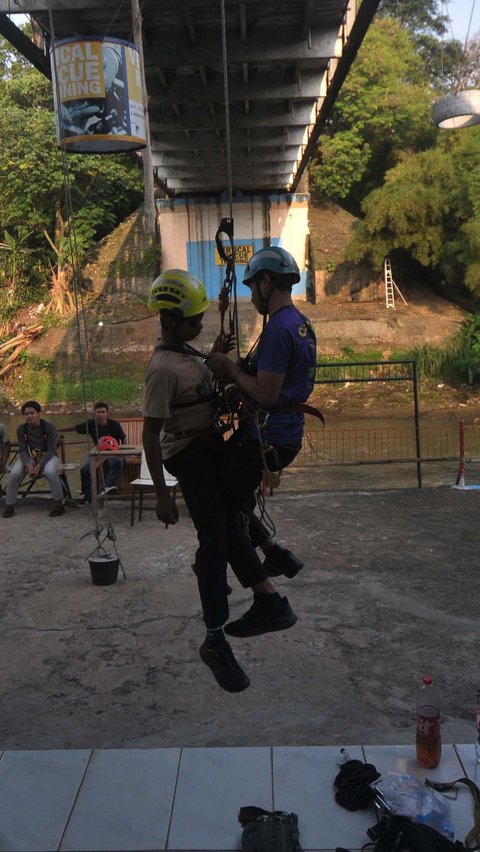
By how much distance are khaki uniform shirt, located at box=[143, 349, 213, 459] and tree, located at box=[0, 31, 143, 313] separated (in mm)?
23218

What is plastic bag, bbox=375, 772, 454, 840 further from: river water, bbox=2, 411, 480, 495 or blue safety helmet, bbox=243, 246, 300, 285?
river water, bbox=2, 411, 480, 495

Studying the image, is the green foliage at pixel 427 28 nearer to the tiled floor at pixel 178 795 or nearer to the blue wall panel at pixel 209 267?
the blue wall panel at pixel 209 267

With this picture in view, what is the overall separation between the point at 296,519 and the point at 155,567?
216 cm

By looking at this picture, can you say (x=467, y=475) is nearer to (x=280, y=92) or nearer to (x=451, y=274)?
(x=280, y=92)

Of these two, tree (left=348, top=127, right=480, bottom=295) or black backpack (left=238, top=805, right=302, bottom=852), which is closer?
black backpack (left=238, top=805, right=302, bottom=852)

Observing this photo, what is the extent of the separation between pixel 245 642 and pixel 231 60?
7.70 meters

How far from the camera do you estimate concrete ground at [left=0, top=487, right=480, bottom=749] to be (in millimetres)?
4598

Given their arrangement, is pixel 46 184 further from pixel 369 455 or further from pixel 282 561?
pixel 282 561

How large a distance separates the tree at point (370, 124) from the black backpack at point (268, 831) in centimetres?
2818

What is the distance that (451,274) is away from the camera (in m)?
25.3

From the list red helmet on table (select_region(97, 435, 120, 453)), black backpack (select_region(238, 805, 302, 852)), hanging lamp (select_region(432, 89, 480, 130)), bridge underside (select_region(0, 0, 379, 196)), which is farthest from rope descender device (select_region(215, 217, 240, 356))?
hanging lamp (select_region(432, 89, 480, 130))

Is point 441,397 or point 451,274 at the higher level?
point 451,274

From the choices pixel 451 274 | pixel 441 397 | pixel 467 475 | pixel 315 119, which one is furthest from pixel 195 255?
pixel 467 475

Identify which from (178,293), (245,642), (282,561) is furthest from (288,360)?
(245,642)
